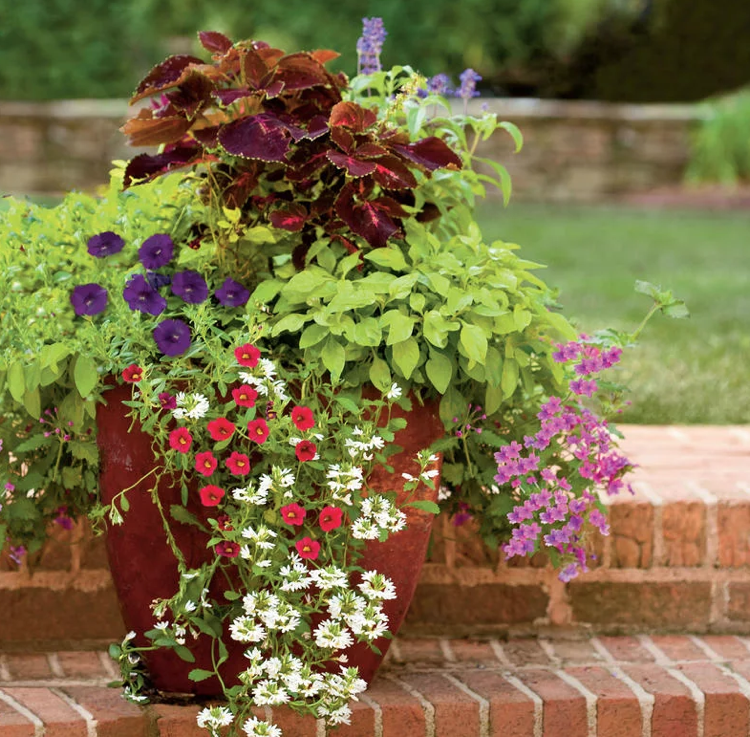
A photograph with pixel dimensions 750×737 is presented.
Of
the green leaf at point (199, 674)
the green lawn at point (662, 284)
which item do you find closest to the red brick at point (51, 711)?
the green leaf at point (199, 674)

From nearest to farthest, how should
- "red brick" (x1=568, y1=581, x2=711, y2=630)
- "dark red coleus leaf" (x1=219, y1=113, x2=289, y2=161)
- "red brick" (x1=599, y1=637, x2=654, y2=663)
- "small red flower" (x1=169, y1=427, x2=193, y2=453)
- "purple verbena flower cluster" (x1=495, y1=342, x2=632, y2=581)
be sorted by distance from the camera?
1. "small red flower" (x1=169, y1=427, x2=193, y2=453)
2. "dark red coleus leaf" (x1=219, y1=113, x2=289, y2=161)
3. "purple verbena flower cluster" (x1=495, y1=342, x2=632, y2=581)
4. "red brick" (x1=599, y1=637, x2=654, y2=663)
5. "red brick" (x1=568, y1=581, x2=711, y2=630)

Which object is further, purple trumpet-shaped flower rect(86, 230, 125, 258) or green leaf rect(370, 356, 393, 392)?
purple trumpet-shaped flower rect(86, 230, 125, 258)

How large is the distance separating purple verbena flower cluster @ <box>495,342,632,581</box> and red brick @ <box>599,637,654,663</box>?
0.27 m

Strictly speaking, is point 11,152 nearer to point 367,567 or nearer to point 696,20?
point 696,20

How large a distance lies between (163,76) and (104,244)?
30cm

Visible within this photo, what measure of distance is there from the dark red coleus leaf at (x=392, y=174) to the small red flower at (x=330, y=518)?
20.5 inches

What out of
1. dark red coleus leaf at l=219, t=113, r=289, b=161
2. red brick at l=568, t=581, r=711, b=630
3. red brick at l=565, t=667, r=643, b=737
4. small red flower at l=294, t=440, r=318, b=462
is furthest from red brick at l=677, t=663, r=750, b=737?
dark red coleus leaf at l=219, t=113, r=289, b=161

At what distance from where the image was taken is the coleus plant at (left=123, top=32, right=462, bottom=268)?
1844mm

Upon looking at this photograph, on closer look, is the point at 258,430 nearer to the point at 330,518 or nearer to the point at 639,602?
the point at 330,518

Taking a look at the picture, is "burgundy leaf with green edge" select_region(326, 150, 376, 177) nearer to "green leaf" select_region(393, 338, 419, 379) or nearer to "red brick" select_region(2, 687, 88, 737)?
"green leaf" select_region(393, 338, 419, 379)

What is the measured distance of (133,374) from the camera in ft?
5.63

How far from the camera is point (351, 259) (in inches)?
73.3

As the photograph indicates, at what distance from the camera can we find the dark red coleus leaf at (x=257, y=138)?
5.86 feet

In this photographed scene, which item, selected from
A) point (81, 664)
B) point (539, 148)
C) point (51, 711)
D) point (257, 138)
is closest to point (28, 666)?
point (81, 664)
